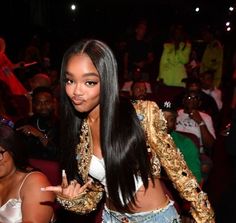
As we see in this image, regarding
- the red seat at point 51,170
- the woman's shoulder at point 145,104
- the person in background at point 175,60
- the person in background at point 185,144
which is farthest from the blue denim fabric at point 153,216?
the person in background at point 175,60

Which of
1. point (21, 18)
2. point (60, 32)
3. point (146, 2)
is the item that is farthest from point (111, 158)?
point (146, 2)

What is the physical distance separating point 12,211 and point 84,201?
473 millimetres

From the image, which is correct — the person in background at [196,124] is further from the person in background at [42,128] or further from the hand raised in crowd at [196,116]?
the person in background at [42,128]

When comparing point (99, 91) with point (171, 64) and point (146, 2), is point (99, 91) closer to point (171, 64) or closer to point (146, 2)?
point (171, 64)

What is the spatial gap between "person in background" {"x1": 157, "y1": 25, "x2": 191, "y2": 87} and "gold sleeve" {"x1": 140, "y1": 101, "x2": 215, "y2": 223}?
511 cm

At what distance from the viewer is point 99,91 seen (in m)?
1.88

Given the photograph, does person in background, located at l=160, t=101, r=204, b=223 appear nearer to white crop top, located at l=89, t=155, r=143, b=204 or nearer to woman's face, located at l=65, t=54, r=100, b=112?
white crop top, located at l=89, t=155, r=143, b=204

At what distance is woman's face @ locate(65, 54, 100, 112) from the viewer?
6.06 feet

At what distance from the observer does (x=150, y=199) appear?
2082 millimetres

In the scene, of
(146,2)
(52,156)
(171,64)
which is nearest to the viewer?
(52,156)

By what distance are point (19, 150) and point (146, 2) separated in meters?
14.0

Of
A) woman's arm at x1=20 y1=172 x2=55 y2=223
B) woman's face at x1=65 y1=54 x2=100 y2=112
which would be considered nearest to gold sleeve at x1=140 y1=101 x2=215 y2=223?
woman's face at x1=65 y1=54 x2=100 y2=112

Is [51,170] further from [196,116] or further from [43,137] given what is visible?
[196,116]

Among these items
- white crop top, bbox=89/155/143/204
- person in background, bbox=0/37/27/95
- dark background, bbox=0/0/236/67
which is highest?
dark background, bbox=0/0/236/67
